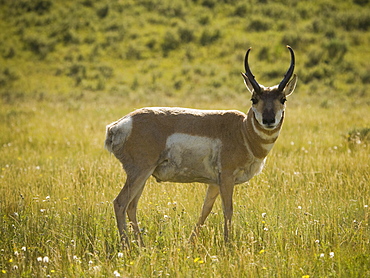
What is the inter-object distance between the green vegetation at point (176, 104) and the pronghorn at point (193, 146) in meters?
0.59

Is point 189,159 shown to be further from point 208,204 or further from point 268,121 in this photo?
point 268,121

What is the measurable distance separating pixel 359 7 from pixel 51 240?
32.0 metres

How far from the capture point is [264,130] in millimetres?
6445

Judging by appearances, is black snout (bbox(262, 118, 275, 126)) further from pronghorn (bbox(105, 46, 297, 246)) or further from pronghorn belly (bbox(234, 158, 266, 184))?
pronghorn belly (bbox(234, 158, 266, 184))

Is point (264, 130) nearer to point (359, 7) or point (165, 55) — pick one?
point (165, 55)

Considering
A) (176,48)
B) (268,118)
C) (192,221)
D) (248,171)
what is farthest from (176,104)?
(268,118)

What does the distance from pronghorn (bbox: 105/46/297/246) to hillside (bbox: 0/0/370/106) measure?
13.0m

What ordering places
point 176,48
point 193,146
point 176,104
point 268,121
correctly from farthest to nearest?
point 176,48 → point 176,104 → point 193,146 → point 268,121

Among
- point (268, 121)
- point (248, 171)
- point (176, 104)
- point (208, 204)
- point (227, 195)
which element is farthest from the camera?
point (176, 104)

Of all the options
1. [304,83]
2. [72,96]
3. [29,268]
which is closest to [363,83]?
[304,83]

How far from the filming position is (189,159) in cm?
649

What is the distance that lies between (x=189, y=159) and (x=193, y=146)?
7.2 inches

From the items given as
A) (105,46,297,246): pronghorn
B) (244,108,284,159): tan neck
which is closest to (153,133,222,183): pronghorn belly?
(105,46,297,246): pronghorn

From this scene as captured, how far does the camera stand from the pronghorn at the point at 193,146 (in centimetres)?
633
